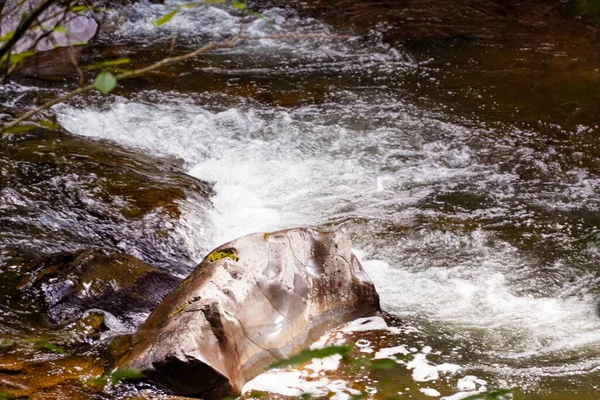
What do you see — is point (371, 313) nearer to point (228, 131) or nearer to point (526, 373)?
point (526, 373)

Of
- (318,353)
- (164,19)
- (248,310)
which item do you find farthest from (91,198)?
(318,353)

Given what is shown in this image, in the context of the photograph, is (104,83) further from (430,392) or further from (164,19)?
(430,392)

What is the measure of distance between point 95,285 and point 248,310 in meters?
1.02

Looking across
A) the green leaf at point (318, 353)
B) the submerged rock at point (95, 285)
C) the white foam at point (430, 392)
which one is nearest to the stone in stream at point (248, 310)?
the submerged rock at point (95, 285)

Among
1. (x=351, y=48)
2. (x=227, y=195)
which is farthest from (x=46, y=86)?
(x=351, y=48)

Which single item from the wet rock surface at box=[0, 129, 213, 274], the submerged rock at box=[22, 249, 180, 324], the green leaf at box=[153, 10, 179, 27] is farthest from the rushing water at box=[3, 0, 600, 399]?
the green leaf at box=[153, 10, 179, 27]

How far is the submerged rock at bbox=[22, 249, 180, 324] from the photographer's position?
13.0ft

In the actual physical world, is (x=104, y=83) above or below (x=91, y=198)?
above

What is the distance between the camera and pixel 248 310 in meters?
3.61

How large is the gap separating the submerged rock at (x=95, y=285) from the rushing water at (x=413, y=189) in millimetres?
736

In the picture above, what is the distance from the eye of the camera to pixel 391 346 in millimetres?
3865

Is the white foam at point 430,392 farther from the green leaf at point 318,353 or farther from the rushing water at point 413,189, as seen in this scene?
the green leaf at point 318,353

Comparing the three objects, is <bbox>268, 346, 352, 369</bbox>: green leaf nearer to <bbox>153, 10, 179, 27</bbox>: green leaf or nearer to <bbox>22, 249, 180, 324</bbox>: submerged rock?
<bbox>153, 10, 179, 27</bbox>: green leaf

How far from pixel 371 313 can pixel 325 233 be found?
0.54 m
